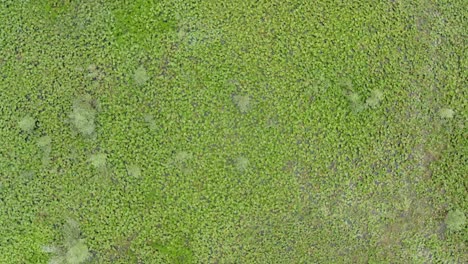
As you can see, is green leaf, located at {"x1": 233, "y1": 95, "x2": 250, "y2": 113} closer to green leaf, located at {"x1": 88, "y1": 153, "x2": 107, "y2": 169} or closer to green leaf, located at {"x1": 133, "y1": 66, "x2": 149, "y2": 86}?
green leaf, located at {"x1": 133, "y1": 66, "x2": 149, "y2": 86}

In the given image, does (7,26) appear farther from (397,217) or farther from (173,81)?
(397,217)

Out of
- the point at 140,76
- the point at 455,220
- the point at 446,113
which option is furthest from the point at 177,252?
the point at 446,113

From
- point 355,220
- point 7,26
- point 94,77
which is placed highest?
point 7,26

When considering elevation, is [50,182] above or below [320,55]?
below

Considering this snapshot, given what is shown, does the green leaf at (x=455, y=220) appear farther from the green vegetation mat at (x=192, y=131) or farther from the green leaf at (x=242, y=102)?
the green leaf at (x=242, y=102)

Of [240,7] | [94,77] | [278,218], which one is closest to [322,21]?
[240,7]

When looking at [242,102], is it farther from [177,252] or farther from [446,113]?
[446,113]

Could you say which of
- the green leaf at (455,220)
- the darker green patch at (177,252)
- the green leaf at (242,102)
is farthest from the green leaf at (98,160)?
the green leaf at (455,220)

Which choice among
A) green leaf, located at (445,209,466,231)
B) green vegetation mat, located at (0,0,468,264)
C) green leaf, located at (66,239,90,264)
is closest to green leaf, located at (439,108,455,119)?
green vegetation mat, located at (0,0,468,264)

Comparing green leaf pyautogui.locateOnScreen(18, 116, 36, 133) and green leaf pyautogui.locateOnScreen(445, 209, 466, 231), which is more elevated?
green leaf pyautogui.locateOnScreen(18, 116, 36, 133)
